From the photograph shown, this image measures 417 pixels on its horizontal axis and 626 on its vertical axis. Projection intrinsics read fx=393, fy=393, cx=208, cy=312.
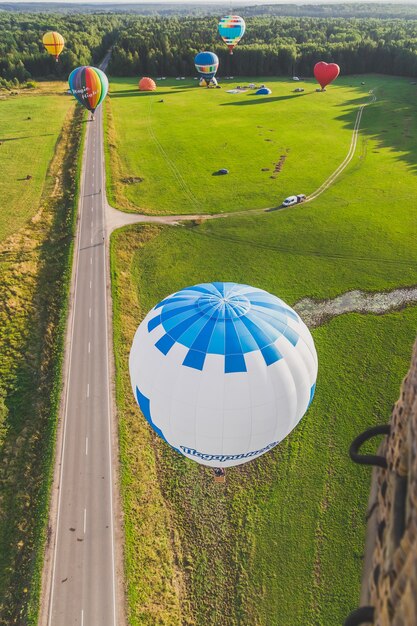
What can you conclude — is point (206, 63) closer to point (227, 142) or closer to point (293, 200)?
point (227, 142)

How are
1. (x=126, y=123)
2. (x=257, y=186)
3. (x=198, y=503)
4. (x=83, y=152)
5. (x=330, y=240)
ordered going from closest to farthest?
1. (x=198, y=503)
2. (x=330, y=240)
3. (x=257, y=186)
4. (x=83, y=152)
5. (x=126, y=123)

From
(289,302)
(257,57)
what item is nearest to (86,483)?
(289,302)

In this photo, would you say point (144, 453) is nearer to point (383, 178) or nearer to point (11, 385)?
point (11, 385)

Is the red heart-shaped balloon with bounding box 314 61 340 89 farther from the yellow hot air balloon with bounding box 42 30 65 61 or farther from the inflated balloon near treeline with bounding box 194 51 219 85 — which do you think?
the yellow hot air balloon with bounding box 42 30 65 61

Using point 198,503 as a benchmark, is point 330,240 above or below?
above

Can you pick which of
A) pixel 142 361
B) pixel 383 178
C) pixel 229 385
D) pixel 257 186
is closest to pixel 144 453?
pixel 142 361

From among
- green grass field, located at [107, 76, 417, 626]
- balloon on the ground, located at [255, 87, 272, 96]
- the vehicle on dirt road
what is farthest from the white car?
balloon on the ground, located at [255, 87, 272, 96]
